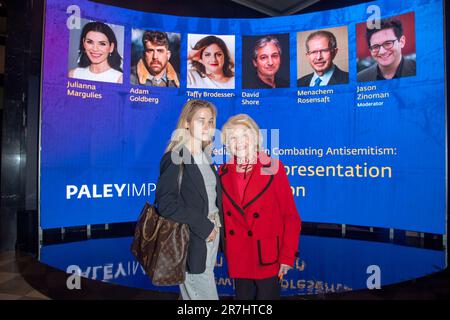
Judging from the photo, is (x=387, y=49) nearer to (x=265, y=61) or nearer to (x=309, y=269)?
(x=265, y=61)

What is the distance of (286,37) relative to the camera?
578 cm

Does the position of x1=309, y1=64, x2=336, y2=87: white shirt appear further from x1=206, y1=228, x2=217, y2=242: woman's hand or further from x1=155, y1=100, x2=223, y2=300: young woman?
x1=206, y1=228, x2=217, y2=242: woman's hand

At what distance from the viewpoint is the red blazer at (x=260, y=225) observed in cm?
178

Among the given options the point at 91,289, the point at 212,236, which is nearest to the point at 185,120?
the point at 212,236

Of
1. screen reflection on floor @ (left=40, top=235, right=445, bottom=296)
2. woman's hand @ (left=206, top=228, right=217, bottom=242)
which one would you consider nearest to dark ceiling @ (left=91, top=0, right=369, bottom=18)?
screen reflection on floor @ (left=40, top=235, right=445, bottom=296)

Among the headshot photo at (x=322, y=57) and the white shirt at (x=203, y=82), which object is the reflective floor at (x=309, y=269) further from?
the white shirt at (x=203, y=82)

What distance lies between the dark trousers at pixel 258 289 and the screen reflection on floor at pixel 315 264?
102 centimetres

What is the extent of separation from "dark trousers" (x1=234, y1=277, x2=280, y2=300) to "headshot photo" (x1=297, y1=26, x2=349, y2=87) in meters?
4.48

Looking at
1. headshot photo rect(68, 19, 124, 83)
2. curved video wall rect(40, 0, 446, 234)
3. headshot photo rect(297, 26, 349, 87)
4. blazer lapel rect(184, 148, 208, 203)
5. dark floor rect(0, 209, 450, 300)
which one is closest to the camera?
blazer lapel rect(184, 148, 208, 203)

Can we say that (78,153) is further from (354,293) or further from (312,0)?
(312,0)

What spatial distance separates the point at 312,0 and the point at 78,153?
203 inches

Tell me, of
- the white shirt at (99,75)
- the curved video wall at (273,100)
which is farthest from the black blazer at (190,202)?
the white shirt at (99,75)

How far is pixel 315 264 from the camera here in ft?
12.7

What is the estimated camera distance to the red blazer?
1780 mm
